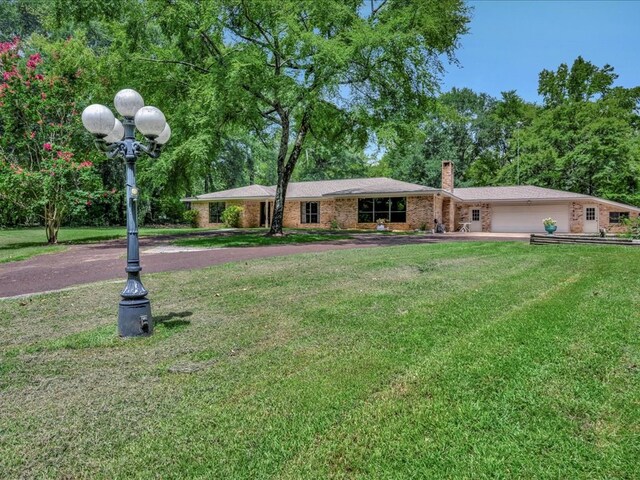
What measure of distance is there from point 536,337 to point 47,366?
462cm

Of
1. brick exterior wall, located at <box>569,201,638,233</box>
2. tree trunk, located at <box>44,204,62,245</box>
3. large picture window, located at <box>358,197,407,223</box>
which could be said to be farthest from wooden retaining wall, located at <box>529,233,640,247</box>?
tree trunk, located at <box>44,204,62,245</box>

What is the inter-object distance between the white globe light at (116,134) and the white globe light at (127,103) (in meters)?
0.22

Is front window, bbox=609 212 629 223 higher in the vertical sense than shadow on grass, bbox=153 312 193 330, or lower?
higher

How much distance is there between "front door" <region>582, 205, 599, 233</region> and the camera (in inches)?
1030

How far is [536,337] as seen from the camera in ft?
13.1

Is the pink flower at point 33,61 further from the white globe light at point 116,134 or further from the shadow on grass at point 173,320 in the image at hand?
the shadow on grass at point 173,320

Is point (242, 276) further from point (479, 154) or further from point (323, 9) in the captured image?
point (479, 154)

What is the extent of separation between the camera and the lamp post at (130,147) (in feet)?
14.6

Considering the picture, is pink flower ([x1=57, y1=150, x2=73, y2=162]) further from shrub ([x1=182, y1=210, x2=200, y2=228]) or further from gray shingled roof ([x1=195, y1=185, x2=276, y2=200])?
shrub ([x1=182, y1=210, x2=200, y2=228])

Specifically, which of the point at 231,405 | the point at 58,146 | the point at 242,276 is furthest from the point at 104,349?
the point at 58,146

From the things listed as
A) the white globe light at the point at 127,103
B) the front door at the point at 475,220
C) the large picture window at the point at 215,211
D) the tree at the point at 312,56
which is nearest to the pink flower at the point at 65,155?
the tree at the point at 312,56

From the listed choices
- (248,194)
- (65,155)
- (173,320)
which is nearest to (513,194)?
(248,194)

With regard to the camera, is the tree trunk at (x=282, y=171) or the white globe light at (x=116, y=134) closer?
the white globe light at (x=116, y=134)

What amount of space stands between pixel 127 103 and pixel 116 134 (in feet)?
1.40
